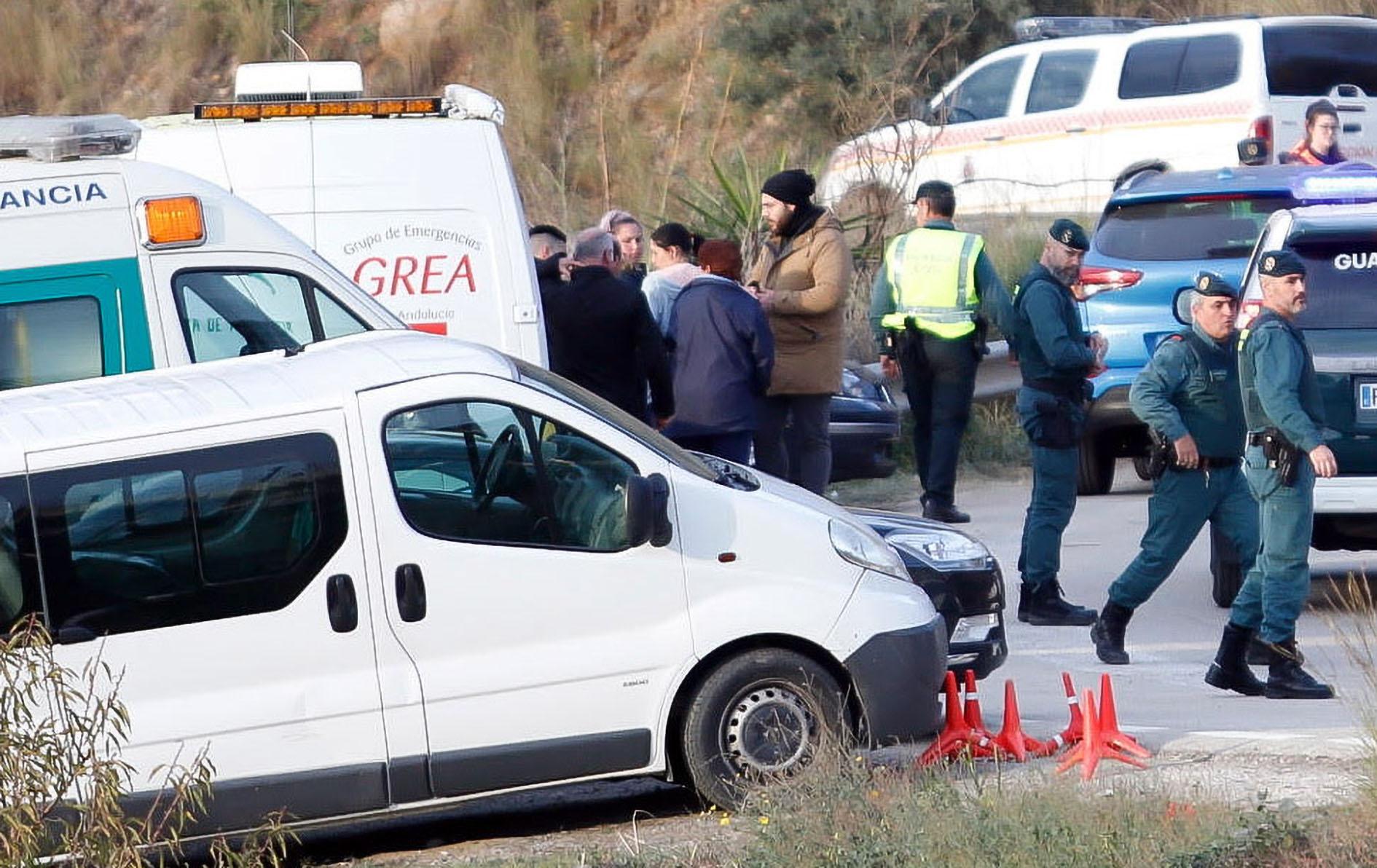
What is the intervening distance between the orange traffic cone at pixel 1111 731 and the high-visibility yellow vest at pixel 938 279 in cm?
434

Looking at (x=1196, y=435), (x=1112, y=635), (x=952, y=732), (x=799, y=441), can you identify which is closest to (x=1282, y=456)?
(x=1196, y=435)

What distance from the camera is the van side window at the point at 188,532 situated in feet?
18.9

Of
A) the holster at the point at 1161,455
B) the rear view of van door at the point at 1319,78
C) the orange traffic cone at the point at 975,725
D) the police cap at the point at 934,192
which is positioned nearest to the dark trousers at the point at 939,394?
the police cap at the point at 934,192

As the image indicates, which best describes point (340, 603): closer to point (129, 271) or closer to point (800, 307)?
point (129, 271)

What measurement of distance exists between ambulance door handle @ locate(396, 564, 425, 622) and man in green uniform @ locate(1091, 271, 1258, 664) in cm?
334

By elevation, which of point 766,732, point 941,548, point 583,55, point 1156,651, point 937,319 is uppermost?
point 583,55

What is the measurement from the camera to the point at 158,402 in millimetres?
6020

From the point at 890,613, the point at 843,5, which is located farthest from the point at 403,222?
the point at 843,5

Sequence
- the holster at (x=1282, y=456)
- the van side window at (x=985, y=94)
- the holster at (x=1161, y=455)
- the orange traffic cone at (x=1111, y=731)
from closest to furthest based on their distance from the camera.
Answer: the orange traffic cone at (x=1111, y=731)
the holster at (x=1282, y=456)
the holster at (x=1161, y=455)
the van side window at (x=985, y=94)

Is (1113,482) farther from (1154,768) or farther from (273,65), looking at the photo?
(1154,768)

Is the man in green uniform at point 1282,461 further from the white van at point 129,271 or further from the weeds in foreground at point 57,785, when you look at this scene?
the weeds in foreground at point 57,785

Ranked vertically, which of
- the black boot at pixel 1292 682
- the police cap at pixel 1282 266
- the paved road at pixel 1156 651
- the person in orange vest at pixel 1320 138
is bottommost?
the paved road at pixel 1156 651

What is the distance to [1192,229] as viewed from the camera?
38.5 feet

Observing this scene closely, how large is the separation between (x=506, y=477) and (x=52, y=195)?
2.59 metres
